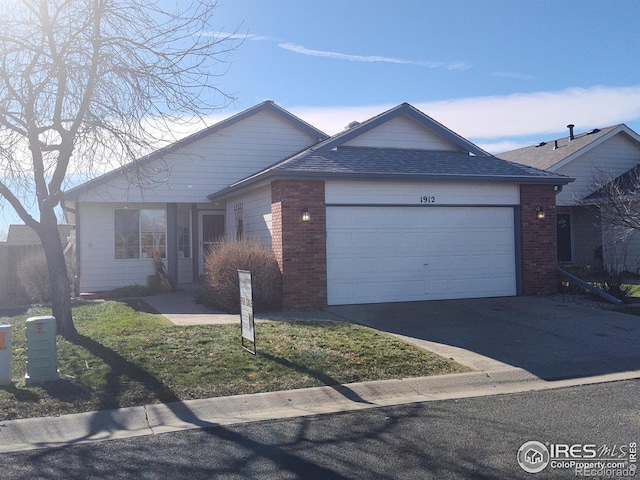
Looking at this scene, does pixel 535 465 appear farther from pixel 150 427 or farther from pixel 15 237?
pixel 15 237

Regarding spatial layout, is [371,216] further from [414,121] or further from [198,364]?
[198,364]

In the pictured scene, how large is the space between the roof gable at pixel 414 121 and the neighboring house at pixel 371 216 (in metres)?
0.03

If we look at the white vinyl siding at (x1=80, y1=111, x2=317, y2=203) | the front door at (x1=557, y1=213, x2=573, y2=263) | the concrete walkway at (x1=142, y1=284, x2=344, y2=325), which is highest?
the white vinyl siding at (x1=80, y1=111, x2=317, y2=203)

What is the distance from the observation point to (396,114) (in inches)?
664

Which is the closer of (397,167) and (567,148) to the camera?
(397,167)

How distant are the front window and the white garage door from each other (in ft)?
26.5

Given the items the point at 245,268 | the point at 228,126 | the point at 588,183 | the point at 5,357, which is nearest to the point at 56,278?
the point at 5,357

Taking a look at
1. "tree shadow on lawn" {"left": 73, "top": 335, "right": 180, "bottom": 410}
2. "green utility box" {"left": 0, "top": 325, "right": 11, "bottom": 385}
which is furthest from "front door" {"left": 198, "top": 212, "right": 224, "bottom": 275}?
"green utility box" {"left": 0, "top": 325, "right": 11, "bottom": 385}

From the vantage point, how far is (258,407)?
7.36 metres

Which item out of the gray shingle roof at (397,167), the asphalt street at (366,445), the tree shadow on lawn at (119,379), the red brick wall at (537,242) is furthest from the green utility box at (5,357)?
the red brick wall at (537,242)

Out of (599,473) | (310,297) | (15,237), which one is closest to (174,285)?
(310,297)

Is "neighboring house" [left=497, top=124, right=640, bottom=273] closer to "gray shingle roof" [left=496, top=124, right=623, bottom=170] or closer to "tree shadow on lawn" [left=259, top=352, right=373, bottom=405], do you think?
"gray shingle roof" [left=496, top=124, right=623, bottom=170]

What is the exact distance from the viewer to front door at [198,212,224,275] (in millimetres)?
21125

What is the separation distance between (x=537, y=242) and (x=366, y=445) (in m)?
11.2
